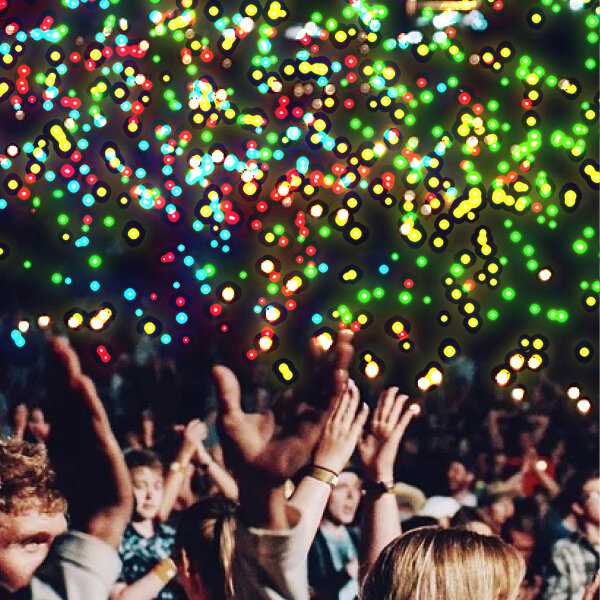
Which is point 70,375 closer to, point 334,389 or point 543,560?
point 334,389

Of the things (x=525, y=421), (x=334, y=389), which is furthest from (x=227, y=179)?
(x=525, y=421)

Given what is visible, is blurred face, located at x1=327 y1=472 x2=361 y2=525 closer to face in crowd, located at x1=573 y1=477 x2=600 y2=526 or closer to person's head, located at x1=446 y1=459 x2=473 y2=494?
person's head, located at x1=446 y1=459 x2=473 y2=494

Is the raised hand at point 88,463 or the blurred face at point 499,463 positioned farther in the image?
the blurred face at point 499,463

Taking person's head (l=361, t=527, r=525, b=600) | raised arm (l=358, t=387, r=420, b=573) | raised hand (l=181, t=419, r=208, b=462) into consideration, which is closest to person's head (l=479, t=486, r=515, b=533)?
raised arm (l=358, t=387, r=420, b=573)

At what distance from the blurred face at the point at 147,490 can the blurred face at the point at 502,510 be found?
109 cm

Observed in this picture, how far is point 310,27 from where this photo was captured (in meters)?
3.06

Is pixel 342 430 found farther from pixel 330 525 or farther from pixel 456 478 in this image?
pixel 456 478

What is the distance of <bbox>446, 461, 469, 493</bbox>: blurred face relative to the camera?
2.90 metres

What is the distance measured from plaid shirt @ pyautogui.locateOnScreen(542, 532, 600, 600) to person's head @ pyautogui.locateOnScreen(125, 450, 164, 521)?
1.31 metres

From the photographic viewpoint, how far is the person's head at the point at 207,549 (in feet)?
9.10

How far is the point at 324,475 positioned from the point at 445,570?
144cm

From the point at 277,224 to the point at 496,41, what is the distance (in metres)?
1.03

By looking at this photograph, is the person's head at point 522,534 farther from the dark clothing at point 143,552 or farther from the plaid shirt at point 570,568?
the dark clothing at point 143,552

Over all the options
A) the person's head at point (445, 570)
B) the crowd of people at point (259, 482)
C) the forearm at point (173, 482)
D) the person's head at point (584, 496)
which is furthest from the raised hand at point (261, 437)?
the person's head at point (445, 570)
